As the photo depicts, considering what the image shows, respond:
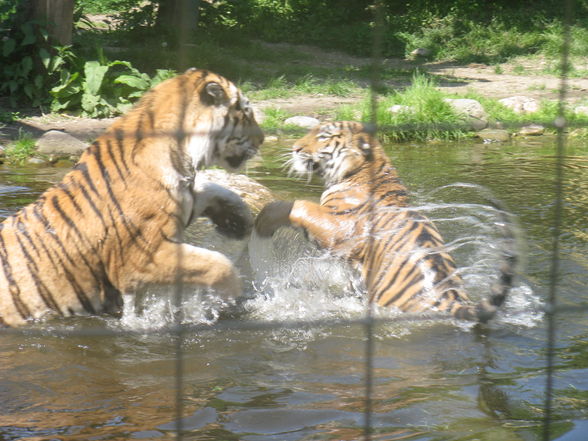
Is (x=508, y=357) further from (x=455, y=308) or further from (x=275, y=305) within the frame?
(x=275, y=305)

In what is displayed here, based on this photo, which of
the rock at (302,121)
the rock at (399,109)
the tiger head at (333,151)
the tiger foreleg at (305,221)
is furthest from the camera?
the rock at (302,121)

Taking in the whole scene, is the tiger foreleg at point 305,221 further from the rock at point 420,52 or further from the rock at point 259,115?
the rock at point 420,52

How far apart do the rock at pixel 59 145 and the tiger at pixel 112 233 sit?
10.9 feet

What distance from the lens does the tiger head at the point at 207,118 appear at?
140 inches

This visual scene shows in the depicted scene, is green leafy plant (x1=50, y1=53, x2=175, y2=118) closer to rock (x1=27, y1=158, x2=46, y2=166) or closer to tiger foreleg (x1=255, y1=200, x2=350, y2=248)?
rock (x1=27, y1=158, x2=46, y2=166)

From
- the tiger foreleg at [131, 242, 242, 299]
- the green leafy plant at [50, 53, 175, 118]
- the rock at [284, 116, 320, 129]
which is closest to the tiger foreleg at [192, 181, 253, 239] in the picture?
the tiger foreleg at [131, 242, 242, 299]

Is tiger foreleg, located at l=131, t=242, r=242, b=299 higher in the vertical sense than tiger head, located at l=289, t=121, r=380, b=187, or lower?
lower

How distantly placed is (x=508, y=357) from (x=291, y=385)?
0.83 m

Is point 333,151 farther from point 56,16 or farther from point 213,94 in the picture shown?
point 56,16

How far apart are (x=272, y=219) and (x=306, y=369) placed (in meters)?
0.91

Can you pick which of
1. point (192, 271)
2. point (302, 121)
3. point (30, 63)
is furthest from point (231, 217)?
point (30, 63)

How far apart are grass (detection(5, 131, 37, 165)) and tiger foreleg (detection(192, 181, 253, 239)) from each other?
3.26m

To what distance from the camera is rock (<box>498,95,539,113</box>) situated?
879 cm

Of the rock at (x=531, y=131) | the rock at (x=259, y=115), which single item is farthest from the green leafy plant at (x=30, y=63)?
the rock at (x=531, y=131)
